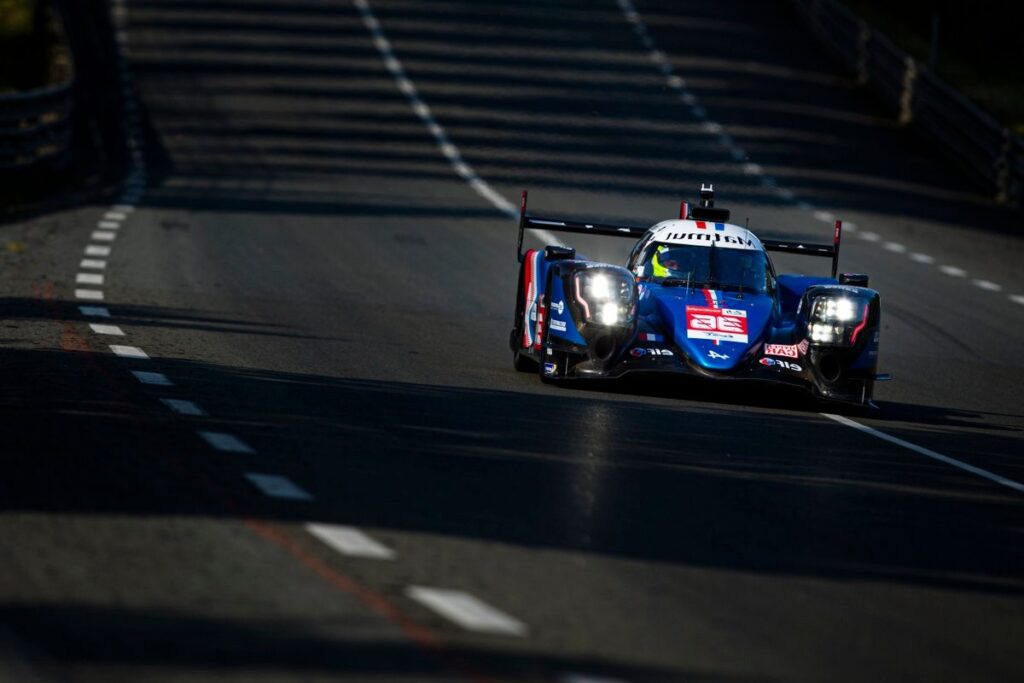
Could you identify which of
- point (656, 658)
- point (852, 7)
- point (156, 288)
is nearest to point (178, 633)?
point (656, 658)

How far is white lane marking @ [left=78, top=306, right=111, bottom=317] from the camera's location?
16.0 m

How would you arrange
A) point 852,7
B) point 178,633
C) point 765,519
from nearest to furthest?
point 178,633, point 765,519, point 852,7

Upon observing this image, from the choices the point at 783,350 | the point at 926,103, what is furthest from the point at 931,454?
the point at 926,103

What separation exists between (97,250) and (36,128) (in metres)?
8.01

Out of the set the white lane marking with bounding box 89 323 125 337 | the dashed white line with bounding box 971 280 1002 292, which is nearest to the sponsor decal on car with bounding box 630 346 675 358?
the white lane marking with bounding box 89 323 125 337

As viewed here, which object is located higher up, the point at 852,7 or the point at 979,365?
the point at 852,7

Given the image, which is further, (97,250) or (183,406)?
(97,250)

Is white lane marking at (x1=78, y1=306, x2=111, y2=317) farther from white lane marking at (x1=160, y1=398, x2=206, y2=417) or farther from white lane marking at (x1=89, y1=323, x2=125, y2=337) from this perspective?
white lane marking at (x1=160, y1=398, x2=206, y2=417)

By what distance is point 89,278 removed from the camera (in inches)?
740

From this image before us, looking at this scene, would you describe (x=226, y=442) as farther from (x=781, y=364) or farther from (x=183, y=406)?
(x=781, y=364)

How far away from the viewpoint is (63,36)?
41.5m

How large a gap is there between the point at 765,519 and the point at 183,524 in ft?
8.94

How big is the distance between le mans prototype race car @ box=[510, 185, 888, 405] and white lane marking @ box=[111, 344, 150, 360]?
277 cm

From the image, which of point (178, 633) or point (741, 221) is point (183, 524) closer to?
point (178, 633)
